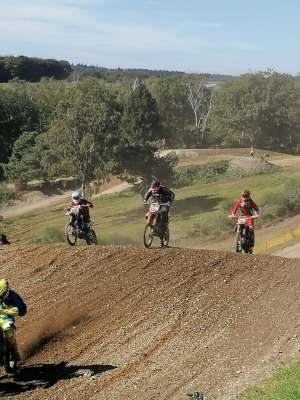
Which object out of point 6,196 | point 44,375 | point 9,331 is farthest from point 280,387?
point 6,196

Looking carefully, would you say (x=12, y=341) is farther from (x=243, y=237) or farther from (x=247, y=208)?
(x=243, y=237)

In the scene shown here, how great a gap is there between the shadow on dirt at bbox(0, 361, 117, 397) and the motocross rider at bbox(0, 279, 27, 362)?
1.19 feet

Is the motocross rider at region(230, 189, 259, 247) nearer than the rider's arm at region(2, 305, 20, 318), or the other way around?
the rider's arm at region(2, 305, 20, 318)

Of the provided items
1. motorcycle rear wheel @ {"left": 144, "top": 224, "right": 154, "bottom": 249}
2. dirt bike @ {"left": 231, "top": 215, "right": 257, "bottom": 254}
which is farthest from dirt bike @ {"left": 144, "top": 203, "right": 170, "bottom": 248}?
dirt bike @ {"left": 231, "top": 215, "right": 257, "bottom": 254}

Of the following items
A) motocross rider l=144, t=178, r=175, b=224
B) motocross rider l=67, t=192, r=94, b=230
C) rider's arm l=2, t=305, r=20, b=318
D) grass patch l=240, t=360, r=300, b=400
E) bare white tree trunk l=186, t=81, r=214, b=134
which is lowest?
grass patch l=240, t=360, r=300, b=400

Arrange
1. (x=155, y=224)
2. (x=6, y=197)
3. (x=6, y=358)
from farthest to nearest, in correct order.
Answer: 1. (x=6, y=197)
2. (x=155, y=224)
3. (x=6, y=358)

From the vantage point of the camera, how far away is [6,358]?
33.7 ft

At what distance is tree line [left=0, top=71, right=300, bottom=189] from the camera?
5391 centimetres

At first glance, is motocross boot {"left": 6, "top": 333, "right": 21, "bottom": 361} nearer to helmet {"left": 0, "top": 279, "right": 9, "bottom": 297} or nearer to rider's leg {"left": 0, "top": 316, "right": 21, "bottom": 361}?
rider's leg {"left": 0, "top": 316, "right": 21, "bottom": 361}

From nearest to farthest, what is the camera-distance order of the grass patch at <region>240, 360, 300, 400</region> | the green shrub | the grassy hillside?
the grass patch at <region>240, 360, 300, 400</region>
the grassy hillside
the green shrub

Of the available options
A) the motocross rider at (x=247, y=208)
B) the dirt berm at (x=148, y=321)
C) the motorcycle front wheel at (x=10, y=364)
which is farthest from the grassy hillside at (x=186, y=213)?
the motorcycle front wheel at (x=10, y=364)

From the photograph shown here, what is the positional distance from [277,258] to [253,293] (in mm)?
2559

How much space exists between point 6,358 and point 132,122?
45737mm

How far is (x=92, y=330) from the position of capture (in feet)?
39.2
